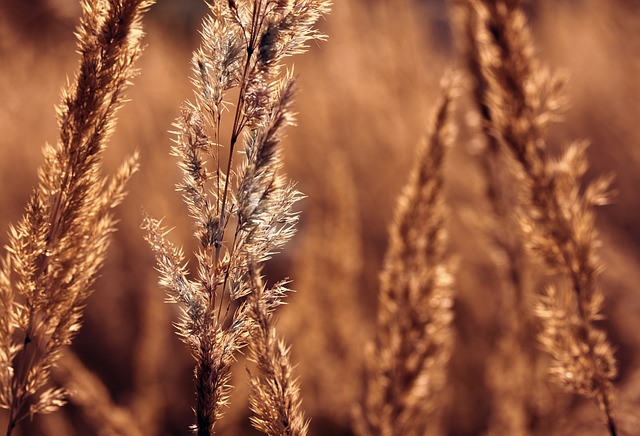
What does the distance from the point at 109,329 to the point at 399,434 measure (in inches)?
77.0

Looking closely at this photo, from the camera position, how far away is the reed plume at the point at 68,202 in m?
0.66

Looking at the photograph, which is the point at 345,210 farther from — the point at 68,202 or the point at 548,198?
the point at 68,202

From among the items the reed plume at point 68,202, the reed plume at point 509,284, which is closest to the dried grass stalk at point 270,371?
the reed plume at point 68,202

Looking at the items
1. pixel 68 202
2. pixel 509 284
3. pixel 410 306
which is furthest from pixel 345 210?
pixel 68 202

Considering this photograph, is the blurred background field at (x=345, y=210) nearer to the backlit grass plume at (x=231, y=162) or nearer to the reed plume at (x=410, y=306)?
the reed plume at (x=410, y=306)

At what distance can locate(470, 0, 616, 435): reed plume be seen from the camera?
2.77 feet

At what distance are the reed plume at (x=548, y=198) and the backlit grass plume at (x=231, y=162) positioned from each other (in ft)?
1.17

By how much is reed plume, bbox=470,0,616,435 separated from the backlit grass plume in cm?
36

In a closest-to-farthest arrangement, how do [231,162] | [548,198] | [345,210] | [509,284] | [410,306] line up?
[231,162] < [548,198] < [410,306] < [509,284] < [345,210]

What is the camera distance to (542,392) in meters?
1.41

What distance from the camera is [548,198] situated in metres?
0.88

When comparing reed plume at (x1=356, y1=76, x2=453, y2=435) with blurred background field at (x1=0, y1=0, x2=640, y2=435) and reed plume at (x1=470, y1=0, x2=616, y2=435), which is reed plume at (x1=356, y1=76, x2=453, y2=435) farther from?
blurred background field at (x1=0, y1=0, x2=640, y2=435)

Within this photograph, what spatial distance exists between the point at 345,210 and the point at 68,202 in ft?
3.56

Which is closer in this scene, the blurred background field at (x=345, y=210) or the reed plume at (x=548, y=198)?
the reed plume at (x=548, y=198)
